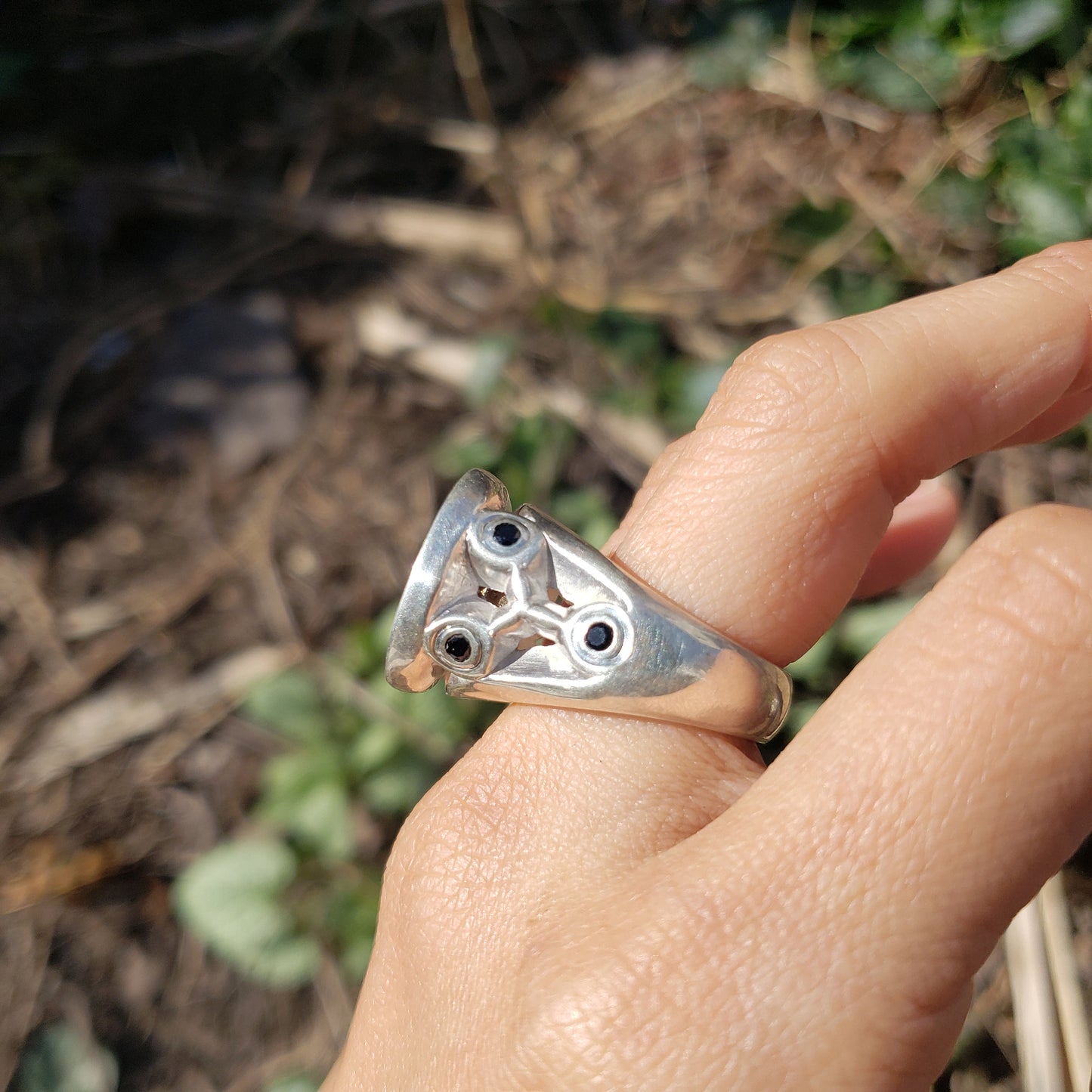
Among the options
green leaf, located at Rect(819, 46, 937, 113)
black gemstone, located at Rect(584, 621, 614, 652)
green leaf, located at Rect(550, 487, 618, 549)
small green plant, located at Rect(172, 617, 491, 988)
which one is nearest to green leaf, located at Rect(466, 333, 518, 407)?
green leaf, located at Rect(550, 487, 618, 549)

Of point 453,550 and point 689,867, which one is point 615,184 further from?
point 689,867

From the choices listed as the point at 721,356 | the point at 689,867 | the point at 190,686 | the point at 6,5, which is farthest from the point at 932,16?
the point at 6,5

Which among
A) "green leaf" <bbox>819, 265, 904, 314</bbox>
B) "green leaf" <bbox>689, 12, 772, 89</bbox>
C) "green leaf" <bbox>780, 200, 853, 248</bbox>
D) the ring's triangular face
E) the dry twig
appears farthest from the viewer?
"green leaf" <bbox>689, 12, 772, 89</bbox>

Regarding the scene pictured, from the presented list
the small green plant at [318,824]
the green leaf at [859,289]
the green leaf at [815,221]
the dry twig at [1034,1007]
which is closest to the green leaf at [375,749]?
the small green plant at [318,824]

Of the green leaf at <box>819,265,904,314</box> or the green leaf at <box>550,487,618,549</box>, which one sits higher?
the green leaf at <box>819,265,904,314</box>

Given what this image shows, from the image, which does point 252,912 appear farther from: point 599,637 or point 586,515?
point 599,637

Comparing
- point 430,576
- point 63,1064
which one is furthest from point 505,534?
point 63,1064

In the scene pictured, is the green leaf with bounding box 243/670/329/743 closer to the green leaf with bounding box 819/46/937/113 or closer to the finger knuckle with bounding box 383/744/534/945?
the finger knuckle with bounding box 383/744/534/945
